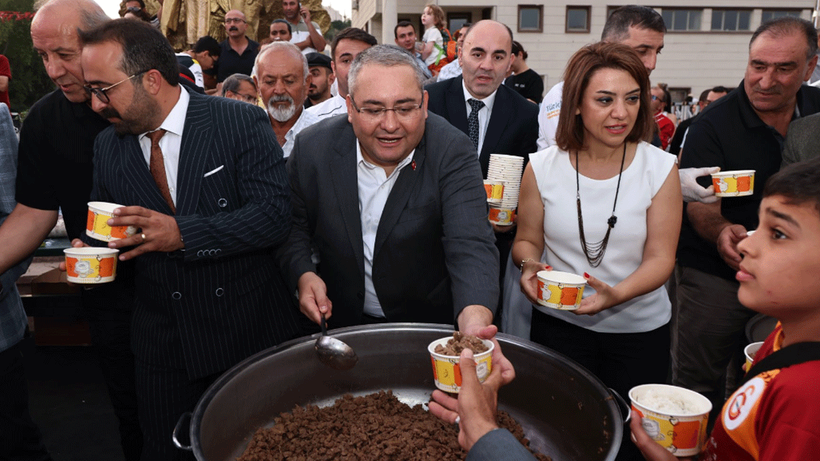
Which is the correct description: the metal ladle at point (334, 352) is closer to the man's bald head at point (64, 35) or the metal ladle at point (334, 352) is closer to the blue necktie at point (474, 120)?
the man's bald head at point (64, 35)

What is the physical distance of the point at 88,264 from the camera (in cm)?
209

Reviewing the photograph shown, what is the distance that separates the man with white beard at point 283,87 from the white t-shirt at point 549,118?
1629 mm

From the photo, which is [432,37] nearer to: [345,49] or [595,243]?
[345,49]

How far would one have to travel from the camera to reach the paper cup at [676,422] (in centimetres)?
147

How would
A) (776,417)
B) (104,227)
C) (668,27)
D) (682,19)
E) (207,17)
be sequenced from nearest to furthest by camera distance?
(776,417) < (104,227) < (207,17) < (668,27) < (682,19)

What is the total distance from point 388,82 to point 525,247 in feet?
3.15

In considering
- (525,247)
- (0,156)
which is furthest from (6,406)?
(525,247)

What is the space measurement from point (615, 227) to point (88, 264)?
205 centimetres

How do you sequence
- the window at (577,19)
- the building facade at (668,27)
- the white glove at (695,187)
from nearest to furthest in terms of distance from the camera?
the white glove at (695,187) → the building facade at (668,27) → the window at (577,19)

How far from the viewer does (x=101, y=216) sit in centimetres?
197

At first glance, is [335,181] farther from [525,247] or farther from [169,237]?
[525,247]

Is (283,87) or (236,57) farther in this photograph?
(236,57)

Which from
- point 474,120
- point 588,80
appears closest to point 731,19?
point 474,120

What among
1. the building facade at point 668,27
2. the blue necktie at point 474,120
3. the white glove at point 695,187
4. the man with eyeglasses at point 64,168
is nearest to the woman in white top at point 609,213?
the white glove at point 695,187
